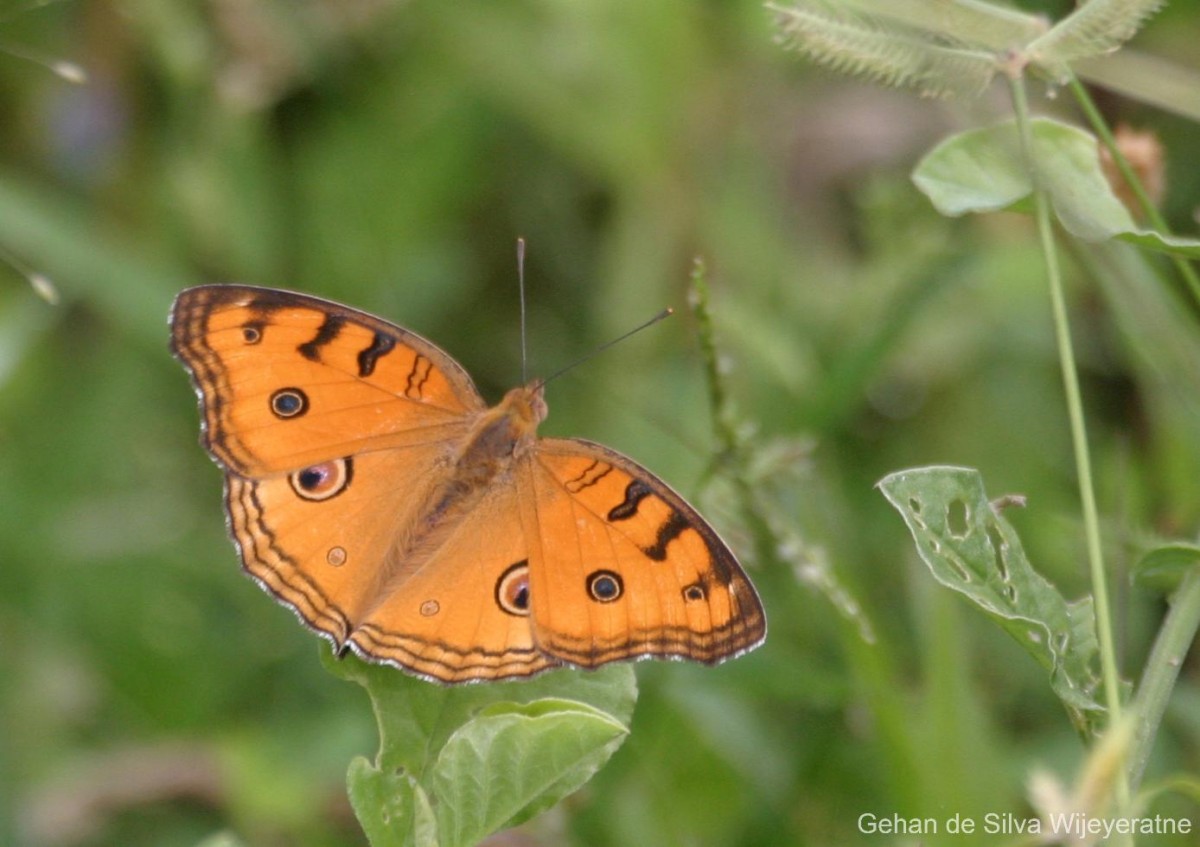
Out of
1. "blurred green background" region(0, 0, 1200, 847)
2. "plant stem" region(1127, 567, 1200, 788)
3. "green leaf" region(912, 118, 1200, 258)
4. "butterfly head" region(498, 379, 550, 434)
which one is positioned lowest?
"blurred green background" region(0, 0, 1200, 847)

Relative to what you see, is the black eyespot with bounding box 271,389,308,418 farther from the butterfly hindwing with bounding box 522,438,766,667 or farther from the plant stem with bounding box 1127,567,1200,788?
the plant stem with bounding box 1127,567,1200,788

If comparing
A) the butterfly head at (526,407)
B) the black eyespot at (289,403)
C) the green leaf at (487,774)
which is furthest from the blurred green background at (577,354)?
the green leaf at (487,774)

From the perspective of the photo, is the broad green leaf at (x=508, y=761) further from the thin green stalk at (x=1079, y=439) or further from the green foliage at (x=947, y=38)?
the green foliage at (x=947, y=38)

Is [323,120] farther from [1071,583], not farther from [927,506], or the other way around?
[927,506]

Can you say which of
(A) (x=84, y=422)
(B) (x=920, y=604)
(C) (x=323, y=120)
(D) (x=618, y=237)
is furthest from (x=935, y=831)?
(C) (x=323, y=120)

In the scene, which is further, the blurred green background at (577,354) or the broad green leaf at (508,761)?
the blurred green background at (577,354)

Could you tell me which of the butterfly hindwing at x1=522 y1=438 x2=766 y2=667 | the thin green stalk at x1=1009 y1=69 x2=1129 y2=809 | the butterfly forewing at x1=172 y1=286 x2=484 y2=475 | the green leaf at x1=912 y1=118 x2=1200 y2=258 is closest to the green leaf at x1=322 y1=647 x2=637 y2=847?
the butterfly hindwing at x1=522 y1=438 x2=766 y2=667
